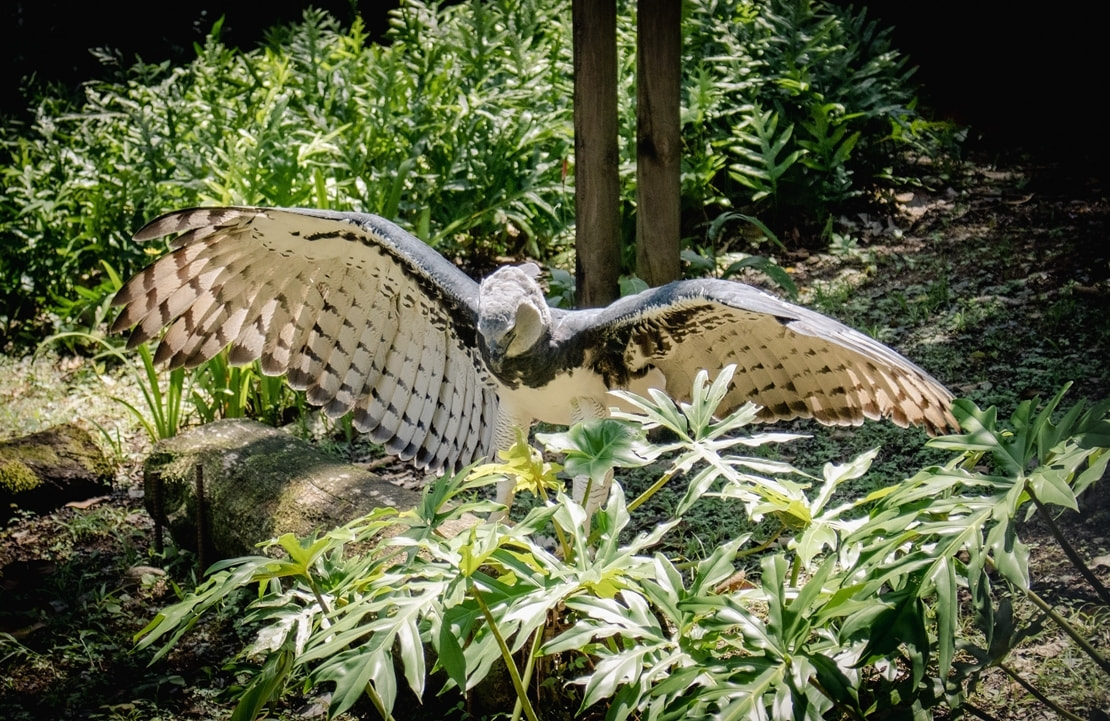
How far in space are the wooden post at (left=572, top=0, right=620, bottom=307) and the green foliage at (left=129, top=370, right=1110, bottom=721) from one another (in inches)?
93.4

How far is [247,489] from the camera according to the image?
3527 mm

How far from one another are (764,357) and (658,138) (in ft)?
5.85

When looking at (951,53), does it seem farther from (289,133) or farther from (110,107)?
(110,107)

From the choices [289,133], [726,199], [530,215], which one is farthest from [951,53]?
[289,133]

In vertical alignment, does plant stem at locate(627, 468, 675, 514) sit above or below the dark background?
below

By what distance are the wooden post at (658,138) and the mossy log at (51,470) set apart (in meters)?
2.38

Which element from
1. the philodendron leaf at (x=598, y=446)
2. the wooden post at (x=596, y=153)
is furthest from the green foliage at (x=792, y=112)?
the philodendron leaf at (x=598, y=446)

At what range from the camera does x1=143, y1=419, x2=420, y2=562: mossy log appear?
334 cm

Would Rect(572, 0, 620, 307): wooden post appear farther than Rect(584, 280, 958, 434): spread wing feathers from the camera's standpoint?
Yes

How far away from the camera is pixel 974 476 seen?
1.82 m

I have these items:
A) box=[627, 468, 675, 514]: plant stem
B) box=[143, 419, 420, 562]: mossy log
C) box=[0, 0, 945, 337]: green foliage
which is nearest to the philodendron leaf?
box=[627, 468, 675, 514]: plant stem

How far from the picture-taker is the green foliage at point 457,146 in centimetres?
532

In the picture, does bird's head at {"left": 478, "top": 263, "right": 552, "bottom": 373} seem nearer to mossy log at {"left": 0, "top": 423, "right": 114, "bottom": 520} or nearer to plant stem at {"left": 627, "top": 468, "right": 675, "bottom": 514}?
plant stem at {"left": 627, "top": 468, "right": 675, "bottom": 514}

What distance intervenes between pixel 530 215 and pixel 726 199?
997 mm
